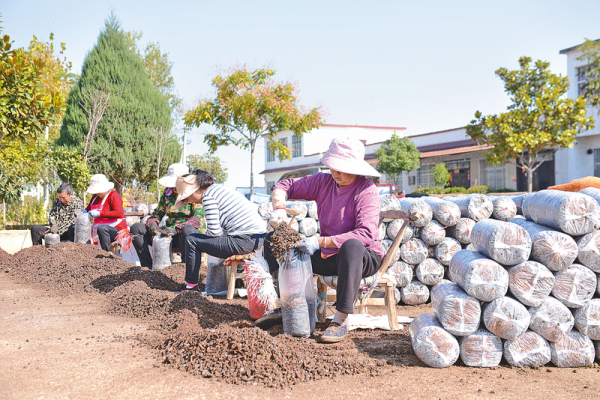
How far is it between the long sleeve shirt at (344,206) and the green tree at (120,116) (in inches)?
585

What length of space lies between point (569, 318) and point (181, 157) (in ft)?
59.9

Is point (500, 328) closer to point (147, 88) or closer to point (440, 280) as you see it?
Answer: point (440, 280)

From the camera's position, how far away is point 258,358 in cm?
253

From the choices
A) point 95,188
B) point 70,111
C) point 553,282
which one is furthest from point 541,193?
point 70,111

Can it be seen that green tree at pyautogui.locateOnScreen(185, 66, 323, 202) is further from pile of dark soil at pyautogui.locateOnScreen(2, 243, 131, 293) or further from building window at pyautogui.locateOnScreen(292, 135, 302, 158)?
building window at pyautogui.locateOnScreen(292, 135, 302, 158)

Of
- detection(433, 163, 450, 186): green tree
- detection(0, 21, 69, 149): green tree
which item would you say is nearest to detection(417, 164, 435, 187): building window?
detection(433, 163, 450, 186): green tree

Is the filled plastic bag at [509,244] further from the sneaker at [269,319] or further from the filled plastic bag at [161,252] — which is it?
the filled plastic bag at [161,252]

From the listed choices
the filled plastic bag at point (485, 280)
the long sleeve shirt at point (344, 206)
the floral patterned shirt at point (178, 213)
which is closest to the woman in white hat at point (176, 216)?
the floral patterned shirt at point (178, 213)

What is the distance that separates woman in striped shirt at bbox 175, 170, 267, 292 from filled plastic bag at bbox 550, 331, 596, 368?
8.75ft

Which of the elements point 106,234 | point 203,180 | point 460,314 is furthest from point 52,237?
point 460,314

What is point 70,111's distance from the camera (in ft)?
54.9

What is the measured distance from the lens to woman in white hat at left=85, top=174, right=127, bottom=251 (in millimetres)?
6730

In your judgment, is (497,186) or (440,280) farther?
(497,186)

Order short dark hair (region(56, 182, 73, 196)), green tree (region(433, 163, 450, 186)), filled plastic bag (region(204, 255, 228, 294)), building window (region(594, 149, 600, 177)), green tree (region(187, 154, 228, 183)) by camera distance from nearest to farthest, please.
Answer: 1. filled plastic bag (region(204, 255, 228, 294))
2. short dark hair (region(56, 182, 73, 196))
3. building window (region(594, 149, 600, 177))
4. green tree (region(433, 163, 450, 186))
5. green tree (region(187, 154, 228, 183))
